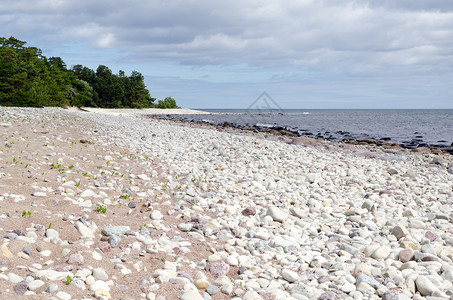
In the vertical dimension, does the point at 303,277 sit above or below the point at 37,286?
below

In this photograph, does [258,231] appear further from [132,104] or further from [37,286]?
[132,104]

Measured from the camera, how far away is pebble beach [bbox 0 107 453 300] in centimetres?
480

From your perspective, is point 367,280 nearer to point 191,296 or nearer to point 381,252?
point 381,252

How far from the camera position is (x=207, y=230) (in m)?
6.87

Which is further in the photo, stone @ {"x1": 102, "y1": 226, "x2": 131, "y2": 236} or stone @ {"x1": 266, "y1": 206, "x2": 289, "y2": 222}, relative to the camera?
stone @ {"x1": 266, "y1": 206, "x2": 289, "y2": 222}

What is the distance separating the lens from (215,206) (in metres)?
8.47

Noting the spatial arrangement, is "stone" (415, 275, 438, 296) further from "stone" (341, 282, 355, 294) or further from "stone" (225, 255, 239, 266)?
"stone" (225, 255, 239, 266)

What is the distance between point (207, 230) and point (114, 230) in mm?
1725

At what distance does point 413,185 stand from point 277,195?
5.50 metres

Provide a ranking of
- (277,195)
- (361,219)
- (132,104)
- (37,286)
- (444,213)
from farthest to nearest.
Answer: (132,104) < (277,195) < (444,213) < (361,219) < (37,286)

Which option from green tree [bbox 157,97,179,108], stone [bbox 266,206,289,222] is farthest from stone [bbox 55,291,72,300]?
green tree [bbox 157,97,179,108]

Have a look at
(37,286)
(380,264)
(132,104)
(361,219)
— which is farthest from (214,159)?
Result: (132,104)

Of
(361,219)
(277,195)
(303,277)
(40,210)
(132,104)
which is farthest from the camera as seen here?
(132,104)

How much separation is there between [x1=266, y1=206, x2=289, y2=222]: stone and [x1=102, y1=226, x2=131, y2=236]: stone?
10.5ft
